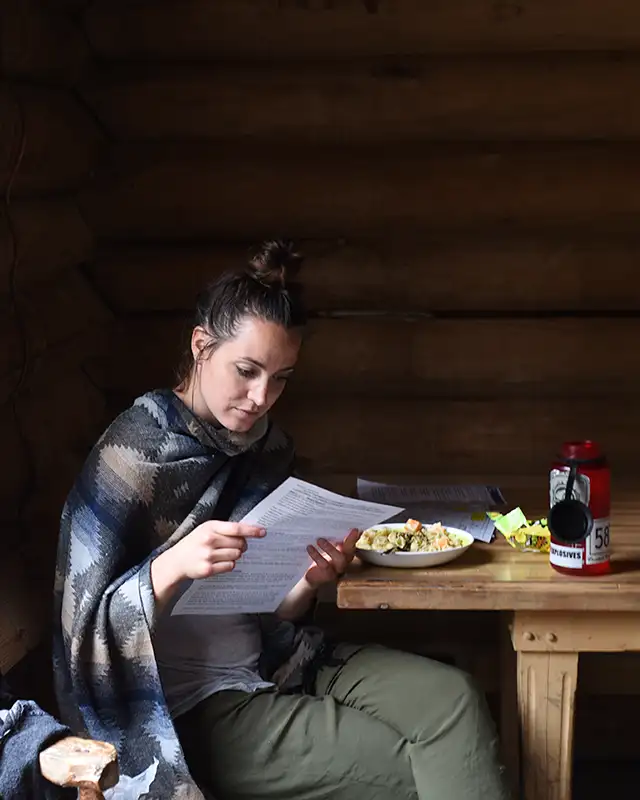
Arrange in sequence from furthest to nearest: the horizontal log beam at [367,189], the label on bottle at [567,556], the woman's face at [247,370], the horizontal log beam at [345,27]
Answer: the horizontal log beam at [367,189]
the horizontal log beam at [345,27]
the woman's face at [247,370]
the label on bottle at [567,556]

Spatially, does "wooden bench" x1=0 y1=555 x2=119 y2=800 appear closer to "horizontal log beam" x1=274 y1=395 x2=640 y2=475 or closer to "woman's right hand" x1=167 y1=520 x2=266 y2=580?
"woman's right hand" x1=167 y1=520 x2=266 y2=580

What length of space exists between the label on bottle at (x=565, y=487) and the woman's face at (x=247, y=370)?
0.60 meters

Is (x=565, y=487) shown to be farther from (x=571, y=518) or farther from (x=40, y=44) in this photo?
(x=40, y=44)

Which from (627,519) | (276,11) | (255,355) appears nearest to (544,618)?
(627,519)

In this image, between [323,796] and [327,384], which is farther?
[327,384]

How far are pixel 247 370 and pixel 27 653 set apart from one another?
3.17 ft

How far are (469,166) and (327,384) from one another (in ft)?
2.51

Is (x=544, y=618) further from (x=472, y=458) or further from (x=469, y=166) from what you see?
(x=469, y=166)

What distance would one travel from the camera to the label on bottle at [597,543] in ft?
7.79

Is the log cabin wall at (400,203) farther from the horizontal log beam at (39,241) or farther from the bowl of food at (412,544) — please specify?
the bowl of food at (412,544)

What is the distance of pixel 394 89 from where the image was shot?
3438 millimetres

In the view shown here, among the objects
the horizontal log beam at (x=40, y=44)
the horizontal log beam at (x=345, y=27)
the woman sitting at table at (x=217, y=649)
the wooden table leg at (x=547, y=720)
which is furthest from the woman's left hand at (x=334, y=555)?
the horizontal log beam at (x=345, y=27)

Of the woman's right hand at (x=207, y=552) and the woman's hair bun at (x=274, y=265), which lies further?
the woman's hair bun at (x=274, y=265)

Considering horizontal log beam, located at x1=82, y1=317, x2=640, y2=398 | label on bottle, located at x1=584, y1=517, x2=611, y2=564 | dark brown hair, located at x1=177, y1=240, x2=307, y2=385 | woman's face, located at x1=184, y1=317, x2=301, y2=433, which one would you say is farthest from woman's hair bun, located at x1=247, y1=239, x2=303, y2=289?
horizontal log beam, located at x1=82, y1=317, x2=640, y2=398
